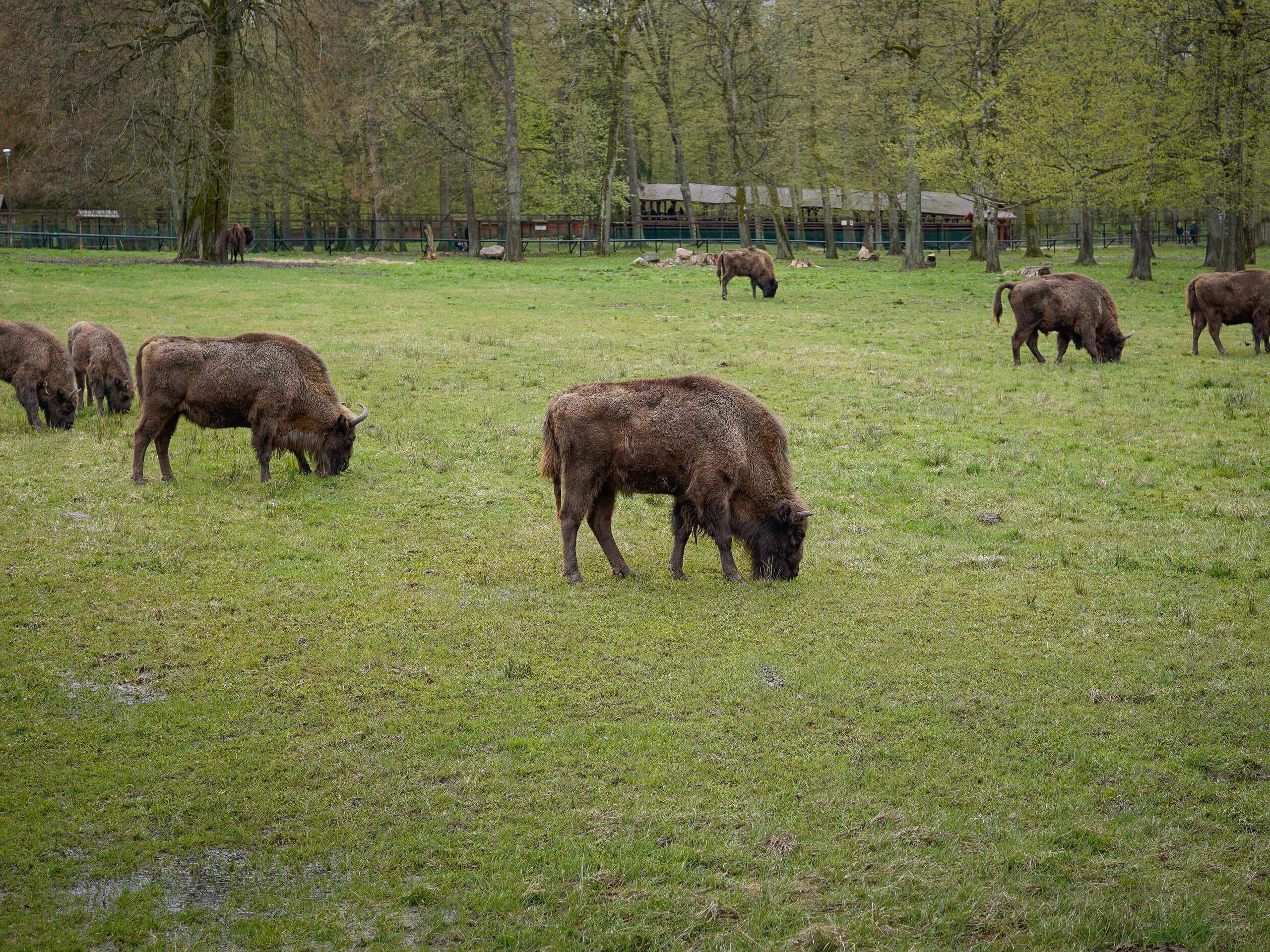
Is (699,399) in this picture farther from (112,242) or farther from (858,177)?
(112,242)

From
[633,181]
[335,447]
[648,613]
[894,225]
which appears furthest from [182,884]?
[633,181]

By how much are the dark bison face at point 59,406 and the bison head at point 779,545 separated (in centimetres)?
1088

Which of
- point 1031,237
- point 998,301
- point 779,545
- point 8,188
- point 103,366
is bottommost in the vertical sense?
point 779,545

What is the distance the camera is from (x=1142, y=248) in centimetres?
3803

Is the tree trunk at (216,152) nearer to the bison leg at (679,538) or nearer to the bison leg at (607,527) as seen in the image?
the bison leg at (607,527)

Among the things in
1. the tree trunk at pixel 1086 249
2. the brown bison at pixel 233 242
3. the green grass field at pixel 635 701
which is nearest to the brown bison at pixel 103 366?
the green grass field at pixel 635 701

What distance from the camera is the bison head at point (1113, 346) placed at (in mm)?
21719

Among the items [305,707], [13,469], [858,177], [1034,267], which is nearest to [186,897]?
[305,707]

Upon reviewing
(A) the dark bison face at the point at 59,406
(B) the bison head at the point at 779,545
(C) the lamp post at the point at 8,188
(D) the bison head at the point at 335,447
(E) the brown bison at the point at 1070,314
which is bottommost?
(B) the bison head at the point at 779,545

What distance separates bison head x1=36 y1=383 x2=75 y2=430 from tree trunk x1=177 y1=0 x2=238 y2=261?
2302cm

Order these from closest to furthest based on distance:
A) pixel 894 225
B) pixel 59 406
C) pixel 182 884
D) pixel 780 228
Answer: pixel 182 884
pixel 59 406
pixel 780 228
pixel 894 225

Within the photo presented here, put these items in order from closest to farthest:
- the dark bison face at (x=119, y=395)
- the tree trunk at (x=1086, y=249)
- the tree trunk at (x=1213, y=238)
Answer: the dark bison face at (x=119, y=395) < the tree trunk at (x=1213, y=238) < the tree trunk at (x=1086, y=249)

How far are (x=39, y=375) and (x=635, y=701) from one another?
12229 millimetres

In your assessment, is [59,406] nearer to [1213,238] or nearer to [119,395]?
[119,395]
